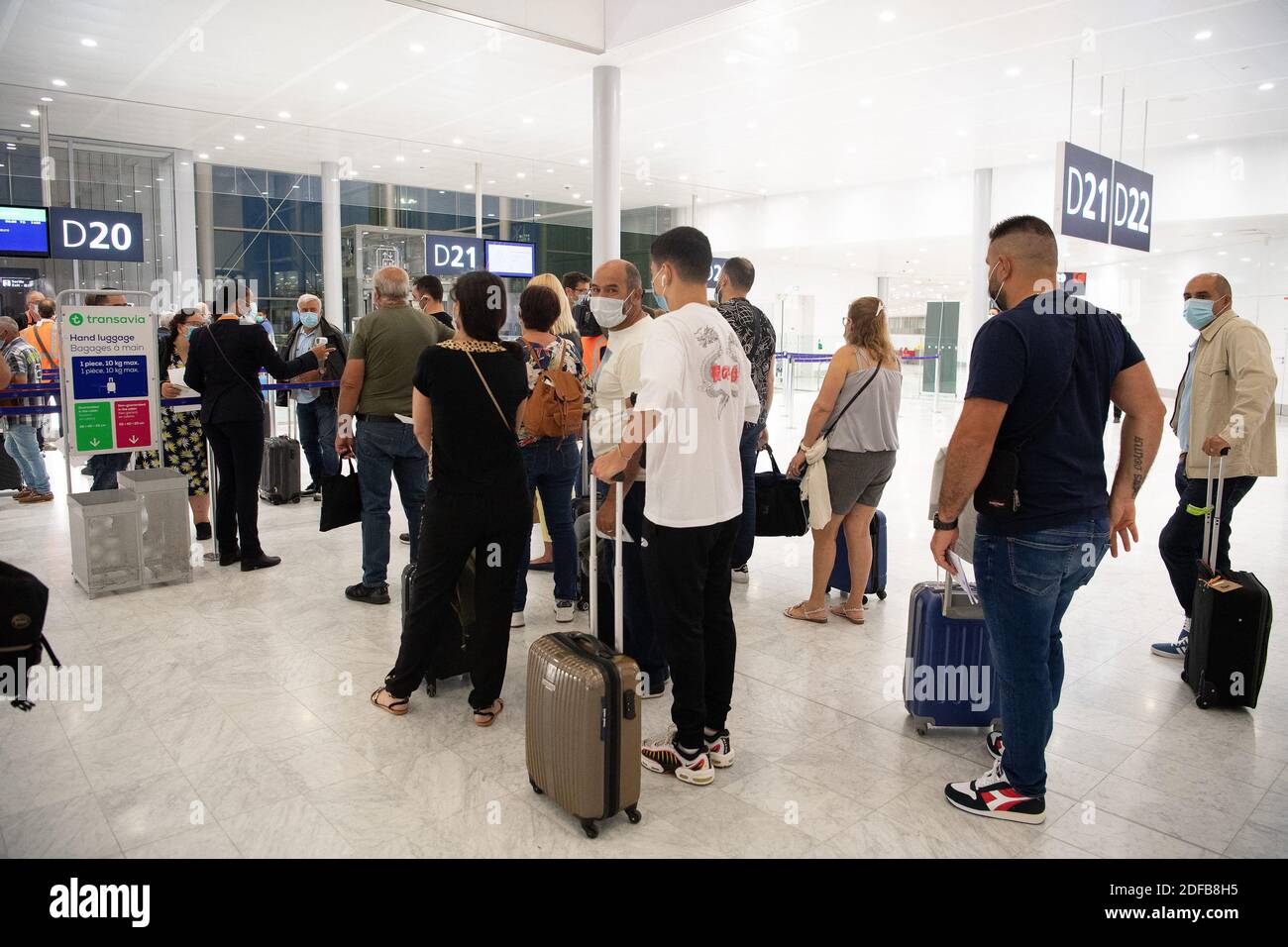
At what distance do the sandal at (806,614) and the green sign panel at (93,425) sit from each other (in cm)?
418

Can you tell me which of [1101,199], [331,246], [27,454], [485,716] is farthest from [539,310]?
[331,246]

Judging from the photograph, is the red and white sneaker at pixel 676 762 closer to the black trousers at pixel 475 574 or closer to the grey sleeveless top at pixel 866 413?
the black trousers at pixel 475 574

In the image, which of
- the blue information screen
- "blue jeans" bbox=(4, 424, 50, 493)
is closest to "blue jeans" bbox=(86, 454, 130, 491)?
the blue information screen

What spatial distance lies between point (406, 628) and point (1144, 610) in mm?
4064

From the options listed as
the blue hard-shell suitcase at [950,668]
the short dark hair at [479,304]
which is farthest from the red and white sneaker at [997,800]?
the short dark hair at [479,304]

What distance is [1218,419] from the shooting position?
12.8 feet

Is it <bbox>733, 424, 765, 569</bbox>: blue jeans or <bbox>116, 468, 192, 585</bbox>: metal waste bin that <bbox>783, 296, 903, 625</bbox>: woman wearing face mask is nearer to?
<bbox>733, 424, 765, 569</bbox>: blue jeans

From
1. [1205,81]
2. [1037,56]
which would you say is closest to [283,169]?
[1037,56]

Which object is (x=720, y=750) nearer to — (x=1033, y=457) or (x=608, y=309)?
(x=1033, y=457)

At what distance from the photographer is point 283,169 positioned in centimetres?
1518

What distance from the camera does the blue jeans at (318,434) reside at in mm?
7207

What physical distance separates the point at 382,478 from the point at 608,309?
1.92 metres

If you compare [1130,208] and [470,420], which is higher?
[1130,208]
